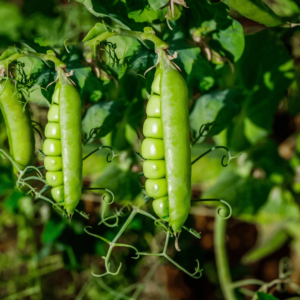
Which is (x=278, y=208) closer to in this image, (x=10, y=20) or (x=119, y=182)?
(x=119, y=182)

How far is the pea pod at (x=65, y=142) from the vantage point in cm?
75

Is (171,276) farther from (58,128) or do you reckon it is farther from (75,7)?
(75,7)

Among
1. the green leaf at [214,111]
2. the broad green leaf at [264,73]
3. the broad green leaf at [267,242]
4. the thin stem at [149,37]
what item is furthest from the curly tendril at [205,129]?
the broad green leaf at [267,242]

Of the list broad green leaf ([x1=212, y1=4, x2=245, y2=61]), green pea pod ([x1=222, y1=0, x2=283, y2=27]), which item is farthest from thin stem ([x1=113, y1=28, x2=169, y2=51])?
broad green leaf ([x1=212, y1=4, x2=245, y2=61])

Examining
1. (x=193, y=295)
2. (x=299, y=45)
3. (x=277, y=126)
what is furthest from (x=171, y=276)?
(x=299, y=45)

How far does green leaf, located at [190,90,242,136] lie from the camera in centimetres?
106

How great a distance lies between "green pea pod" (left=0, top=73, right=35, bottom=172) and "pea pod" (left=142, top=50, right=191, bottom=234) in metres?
0.37

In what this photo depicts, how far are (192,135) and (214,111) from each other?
0.11 meters

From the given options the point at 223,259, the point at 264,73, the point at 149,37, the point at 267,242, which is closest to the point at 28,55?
the point at 149,37

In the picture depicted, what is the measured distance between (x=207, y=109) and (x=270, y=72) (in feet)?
1.10

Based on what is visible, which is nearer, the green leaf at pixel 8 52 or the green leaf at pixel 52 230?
the green leaf at pixel 8 52

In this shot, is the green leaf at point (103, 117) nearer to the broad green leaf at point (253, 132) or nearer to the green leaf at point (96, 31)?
the green leaf at point (96, 31)

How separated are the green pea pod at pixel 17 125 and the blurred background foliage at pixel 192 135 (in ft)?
0.16

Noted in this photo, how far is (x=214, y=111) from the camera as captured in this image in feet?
3.47
